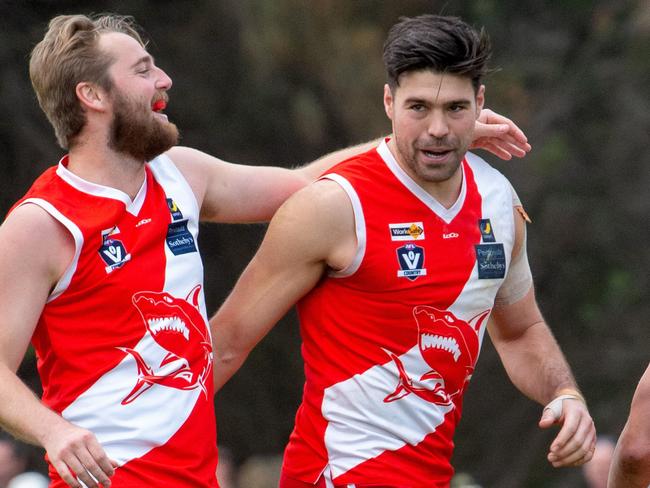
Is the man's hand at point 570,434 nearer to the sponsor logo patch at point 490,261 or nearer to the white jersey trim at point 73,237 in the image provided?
the sponsor logo patch at point 490,261

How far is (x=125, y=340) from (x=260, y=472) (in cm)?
827

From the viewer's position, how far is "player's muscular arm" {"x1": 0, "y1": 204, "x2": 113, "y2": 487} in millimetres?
3754

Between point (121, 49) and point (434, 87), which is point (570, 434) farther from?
point (121, 49)

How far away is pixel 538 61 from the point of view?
13.9 metres

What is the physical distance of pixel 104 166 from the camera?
4277mm

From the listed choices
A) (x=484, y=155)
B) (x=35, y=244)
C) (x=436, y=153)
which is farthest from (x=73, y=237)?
(x=484, y=155)

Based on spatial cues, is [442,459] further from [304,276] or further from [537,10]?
[537,10]

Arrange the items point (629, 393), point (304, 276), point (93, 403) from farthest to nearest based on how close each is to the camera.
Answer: point (629, 393) → point (304, 276) → point (93, 403)

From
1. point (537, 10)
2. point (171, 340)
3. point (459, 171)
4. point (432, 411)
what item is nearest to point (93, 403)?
point (171, 340)

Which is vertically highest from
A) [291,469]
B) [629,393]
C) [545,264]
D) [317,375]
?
[317,375]

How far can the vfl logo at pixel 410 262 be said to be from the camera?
4430 mm

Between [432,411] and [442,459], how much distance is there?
6.8 inches

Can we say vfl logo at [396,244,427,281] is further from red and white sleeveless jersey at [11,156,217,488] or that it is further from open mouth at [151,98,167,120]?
open mouth at [151,98,167,120]

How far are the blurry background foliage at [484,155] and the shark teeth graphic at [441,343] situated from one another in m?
8.14
